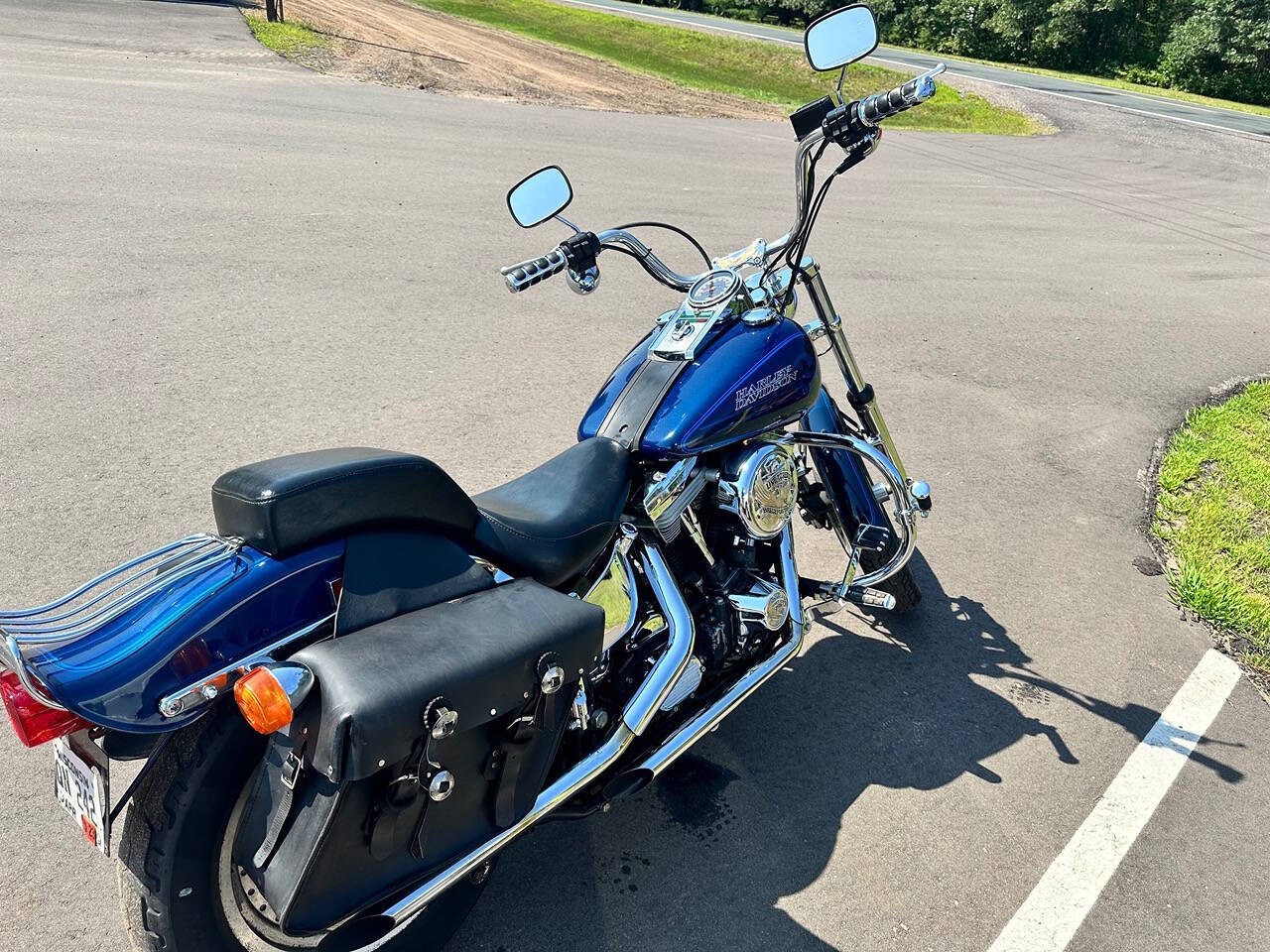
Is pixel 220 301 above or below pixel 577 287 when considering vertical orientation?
below

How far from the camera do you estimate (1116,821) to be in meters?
3.30

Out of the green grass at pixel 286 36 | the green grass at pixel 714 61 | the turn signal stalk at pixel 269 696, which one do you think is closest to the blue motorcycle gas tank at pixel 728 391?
the turn signal stalk at pixel 269 696

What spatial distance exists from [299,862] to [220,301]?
5.23m

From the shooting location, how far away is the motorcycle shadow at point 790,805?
9.12ft

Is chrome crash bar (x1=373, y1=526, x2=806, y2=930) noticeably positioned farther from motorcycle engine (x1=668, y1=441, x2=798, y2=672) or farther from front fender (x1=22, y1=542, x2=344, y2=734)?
front fender (x1=22, y1=542, x2=344, y2=734)

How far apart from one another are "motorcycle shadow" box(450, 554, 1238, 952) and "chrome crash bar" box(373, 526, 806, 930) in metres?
0.36

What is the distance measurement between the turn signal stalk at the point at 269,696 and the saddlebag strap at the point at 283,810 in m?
0.11

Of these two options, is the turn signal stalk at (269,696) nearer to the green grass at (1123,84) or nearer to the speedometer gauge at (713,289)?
the speedometer gauge at (713,289)

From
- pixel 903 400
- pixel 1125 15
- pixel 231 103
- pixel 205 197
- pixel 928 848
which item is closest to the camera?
pixel 928 848

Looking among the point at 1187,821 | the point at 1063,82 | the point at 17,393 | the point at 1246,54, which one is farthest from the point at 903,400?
the point at 1246,54

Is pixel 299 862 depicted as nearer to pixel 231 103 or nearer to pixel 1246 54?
pixel 231 103

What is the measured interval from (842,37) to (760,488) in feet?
4.38

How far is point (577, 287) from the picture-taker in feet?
11.1

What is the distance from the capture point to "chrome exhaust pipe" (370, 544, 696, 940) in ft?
7.22
